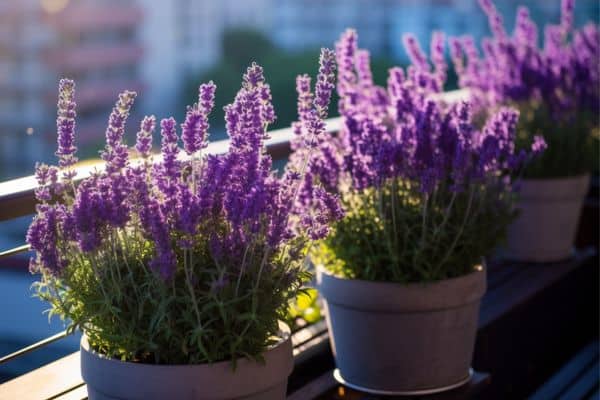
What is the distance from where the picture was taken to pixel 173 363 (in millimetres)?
1613

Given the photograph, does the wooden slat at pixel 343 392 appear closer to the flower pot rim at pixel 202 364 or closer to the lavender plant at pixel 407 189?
the lavender plant at pixel 407 189

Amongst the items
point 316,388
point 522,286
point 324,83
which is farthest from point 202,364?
point 522,286

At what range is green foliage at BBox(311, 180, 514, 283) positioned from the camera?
2162 millimetres

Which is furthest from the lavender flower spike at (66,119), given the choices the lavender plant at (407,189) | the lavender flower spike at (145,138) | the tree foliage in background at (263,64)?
the tree foliage in background at (263,64)

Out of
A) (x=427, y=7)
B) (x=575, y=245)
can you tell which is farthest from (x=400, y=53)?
(x=575, y=245)

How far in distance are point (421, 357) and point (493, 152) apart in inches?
19.9

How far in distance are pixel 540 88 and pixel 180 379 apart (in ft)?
7.39

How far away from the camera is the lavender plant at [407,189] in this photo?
214 centimetres

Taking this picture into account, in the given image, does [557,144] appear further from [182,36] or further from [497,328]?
[182,36]

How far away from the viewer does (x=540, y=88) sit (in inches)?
135

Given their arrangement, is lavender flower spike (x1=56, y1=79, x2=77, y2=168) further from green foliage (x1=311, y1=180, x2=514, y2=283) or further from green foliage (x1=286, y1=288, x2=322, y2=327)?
green foliage (x1=286, y1=288, x2=322, y2=327)

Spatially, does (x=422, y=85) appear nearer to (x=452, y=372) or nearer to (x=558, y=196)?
(x=452, y=372)

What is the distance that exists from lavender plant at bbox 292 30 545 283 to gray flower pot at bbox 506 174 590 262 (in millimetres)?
1061

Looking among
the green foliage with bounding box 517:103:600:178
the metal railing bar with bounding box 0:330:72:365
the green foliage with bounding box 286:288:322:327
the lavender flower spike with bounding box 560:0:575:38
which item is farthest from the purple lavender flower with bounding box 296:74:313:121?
the lavender flower spike with bounding box 560:0:575:38
